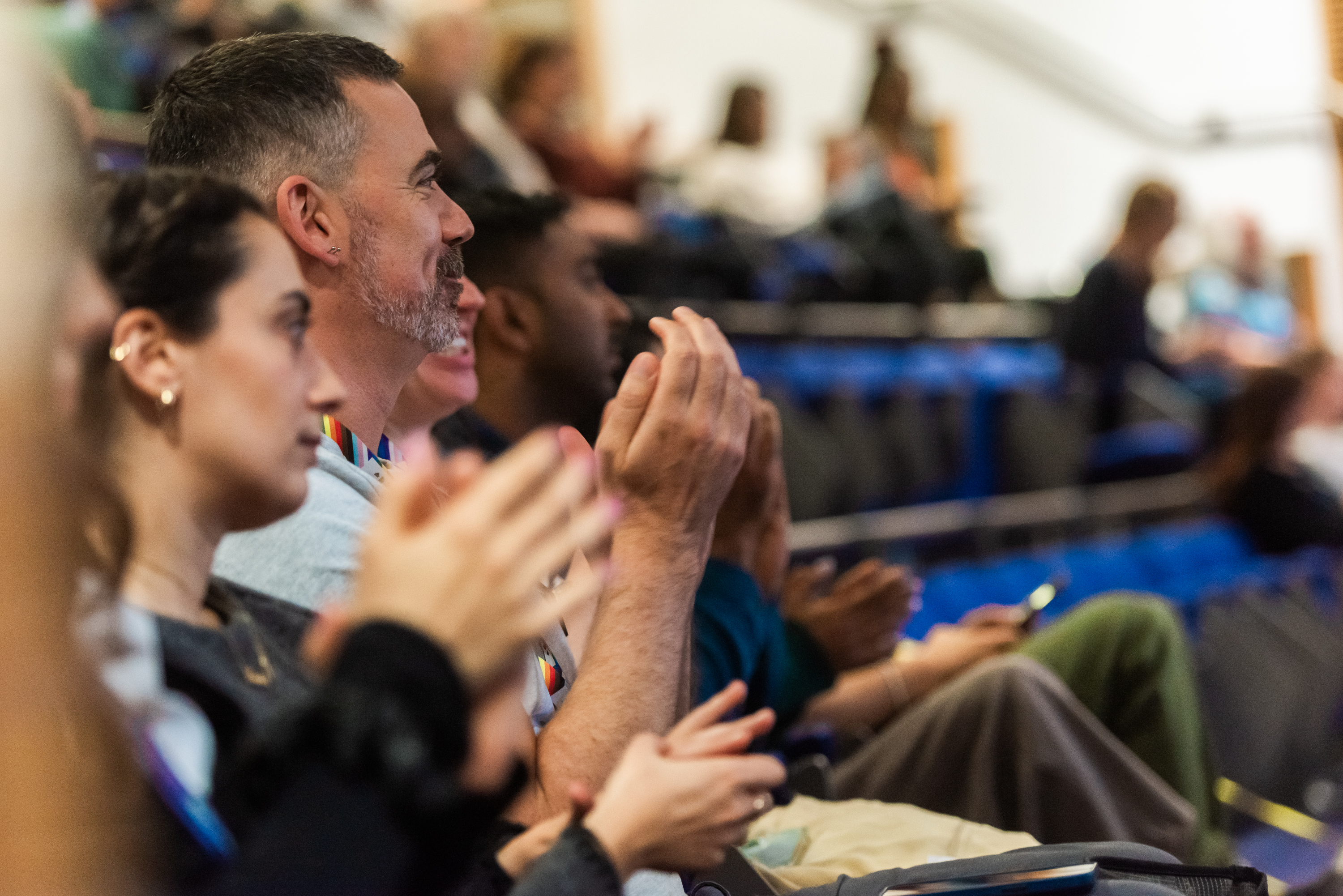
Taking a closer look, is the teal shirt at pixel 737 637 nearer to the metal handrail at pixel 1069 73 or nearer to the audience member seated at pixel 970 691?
the audience member seated at pixel 970 691

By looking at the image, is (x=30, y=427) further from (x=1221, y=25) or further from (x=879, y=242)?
(x=1221, y=25)

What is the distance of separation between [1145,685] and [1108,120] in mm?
7205

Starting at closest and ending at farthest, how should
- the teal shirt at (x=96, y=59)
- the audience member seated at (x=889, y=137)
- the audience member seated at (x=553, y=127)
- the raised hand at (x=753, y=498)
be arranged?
the raised hand at (x=753, y=498) < the teal shirt at (x=96, y=59) < the audience member seated at (x=553, y=127) < the audience member seated at (x=889, y=137)

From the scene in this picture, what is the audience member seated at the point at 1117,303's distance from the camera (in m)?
4.38

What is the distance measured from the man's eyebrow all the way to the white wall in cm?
603

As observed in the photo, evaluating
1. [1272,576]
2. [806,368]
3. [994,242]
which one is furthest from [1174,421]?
[994,242]

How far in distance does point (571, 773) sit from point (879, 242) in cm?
391

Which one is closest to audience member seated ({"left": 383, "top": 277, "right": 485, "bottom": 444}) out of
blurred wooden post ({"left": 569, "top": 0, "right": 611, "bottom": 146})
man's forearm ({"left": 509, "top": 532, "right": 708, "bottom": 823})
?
man's forearm ({"left": 509, "top": 532, "right": 708, "bottom": 823})

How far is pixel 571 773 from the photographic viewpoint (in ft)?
3.01

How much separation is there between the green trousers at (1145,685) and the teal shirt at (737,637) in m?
0.56

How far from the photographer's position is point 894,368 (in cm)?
379

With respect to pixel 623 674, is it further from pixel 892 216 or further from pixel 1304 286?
pixel 1304 286

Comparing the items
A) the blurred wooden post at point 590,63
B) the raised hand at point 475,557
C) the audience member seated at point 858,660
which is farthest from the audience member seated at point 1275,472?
the raised hand at point 475,557

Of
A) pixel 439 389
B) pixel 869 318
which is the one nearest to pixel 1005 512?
pixel 869 318
